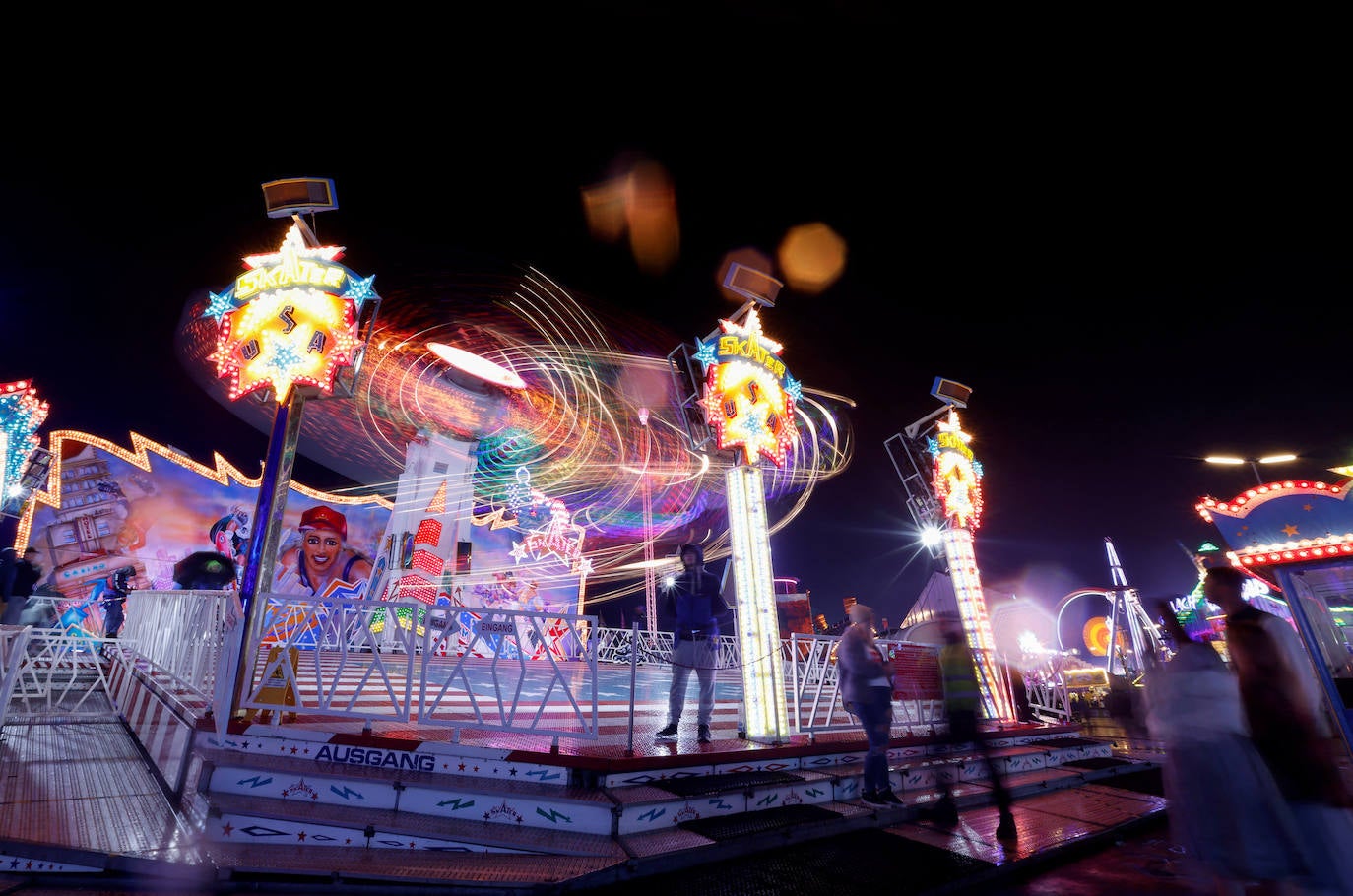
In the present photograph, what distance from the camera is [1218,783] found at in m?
2.98

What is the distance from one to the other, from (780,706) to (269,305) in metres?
8.23

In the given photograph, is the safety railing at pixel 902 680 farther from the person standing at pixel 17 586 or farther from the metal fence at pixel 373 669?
the person standing at pixel 17 586

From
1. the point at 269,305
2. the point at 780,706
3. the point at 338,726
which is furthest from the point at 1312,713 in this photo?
the point at 269,305

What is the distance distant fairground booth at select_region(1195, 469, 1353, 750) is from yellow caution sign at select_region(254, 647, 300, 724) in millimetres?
11602

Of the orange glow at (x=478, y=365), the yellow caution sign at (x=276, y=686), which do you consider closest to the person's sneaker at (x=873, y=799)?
the yellow caution sign at (x=276, y=686)

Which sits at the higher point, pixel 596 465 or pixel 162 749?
pixel 596 465

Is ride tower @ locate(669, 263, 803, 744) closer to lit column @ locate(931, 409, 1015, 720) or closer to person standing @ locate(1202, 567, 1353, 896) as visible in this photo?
person standing @ locate(1202, 567, 1353, 896)

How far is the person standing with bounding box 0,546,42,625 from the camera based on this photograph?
313 inches

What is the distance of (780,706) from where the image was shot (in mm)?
6617

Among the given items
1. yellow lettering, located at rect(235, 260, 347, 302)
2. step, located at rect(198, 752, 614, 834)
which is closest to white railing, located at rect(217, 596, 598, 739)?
step, located at rect(198, 752, 614, 834)

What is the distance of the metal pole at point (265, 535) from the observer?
473 centimetres

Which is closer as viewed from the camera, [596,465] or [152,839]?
[152,839]

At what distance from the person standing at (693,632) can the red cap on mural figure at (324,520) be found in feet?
86.2

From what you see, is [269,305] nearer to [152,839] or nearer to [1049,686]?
[152,839]
